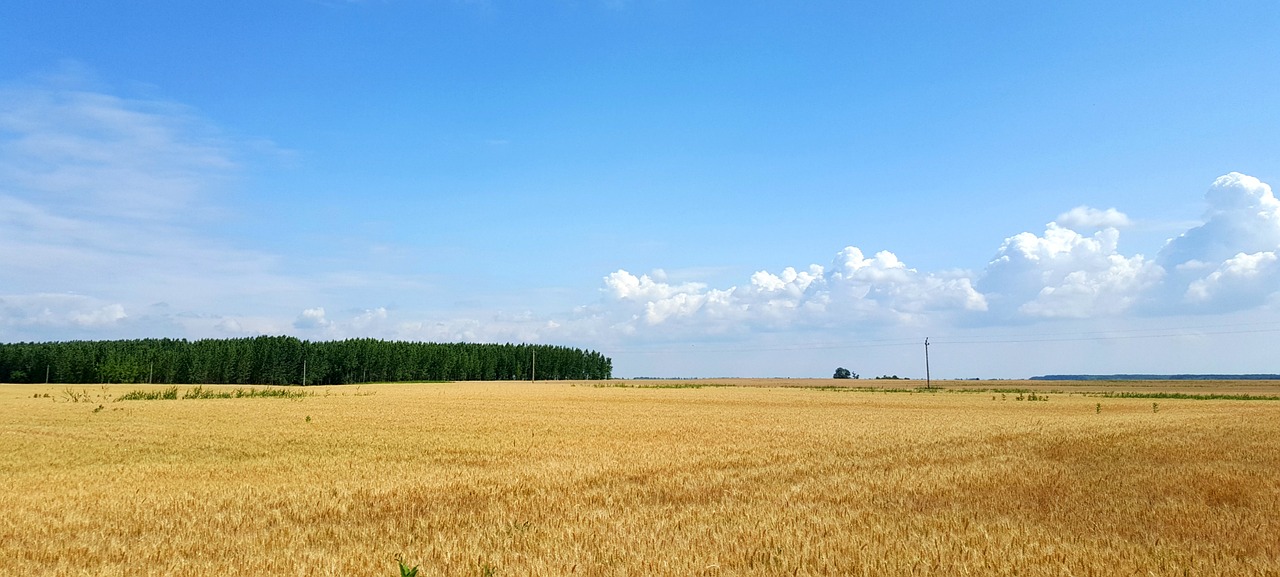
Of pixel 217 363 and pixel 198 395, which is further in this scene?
pixel 217 363

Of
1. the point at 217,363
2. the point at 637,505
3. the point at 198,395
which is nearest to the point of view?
the point at 637,505

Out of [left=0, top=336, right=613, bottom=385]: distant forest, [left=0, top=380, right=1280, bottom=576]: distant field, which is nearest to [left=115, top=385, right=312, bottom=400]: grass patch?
[left=0, top=380, right=1280, bottom=576]: distant field

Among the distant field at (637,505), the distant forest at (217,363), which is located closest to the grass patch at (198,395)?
the distant field at (637,505)

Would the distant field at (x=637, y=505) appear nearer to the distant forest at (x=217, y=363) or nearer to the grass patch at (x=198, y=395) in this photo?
the grass patch at (x=198, y=395)

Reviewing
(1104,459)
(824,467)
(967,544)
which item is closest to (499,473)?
(824,467)

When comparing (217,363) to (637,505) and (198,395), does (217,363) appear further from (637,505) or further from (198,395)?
(637,505)

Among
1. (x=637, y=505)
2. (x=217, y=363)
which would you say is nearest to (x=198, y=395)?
(x=637, y=505)

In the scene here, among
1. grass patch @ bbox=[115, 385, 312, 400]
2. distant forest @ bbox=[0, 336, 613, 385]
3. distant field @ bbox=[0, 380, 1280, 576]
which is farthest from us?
distant forest @ bbox=[0, 336, 613, 385]

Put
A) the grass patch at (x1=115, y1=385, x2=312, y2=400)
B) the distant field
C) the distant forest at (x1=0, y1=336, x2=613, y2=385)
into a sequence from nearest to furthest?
1. the distant field
2. the grass patch at (x1=115, y1=385, x2=312, y2=400)
3. the distant forest at (x1=0, y1=336, x2=613, y2=385)

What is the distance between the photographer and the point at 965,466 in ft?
56.7

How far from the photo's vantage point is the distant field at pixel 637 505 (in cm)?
892

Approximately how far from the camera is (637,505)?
12461 millimetres

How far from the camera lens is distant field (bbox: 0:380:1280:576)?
8922mm

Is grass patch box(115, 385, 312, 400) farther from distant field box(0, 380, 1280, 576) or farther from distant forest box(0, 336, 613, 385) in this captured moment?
distant forest box(0, 336, 613, 385)
